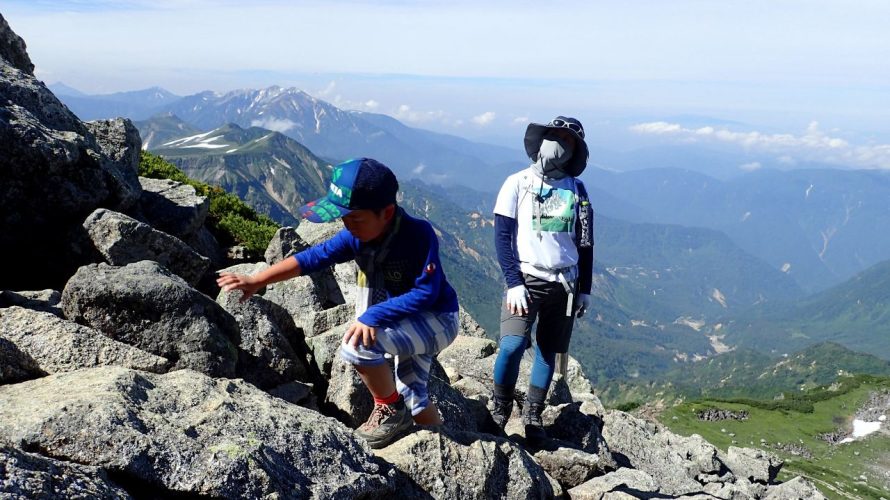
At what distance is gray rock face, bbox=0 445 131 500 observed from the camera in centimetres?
363

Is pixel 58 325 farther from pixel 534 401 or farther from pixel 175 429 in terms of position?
pixel 534 401

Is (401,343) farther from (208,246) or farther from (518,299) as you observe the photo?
(208,246)

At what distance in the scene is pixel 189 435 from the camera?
5.19 m

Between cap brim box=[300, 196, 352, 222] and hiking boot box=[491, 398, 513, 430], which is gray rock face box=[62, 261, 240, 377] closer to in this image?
cap brim box=[300, 196, 352, 222]

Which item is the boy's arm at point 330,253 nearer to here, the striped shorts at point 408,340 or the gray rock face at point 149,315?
the striped shorts at point 408,340

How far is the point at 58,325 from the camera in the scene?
6.78m

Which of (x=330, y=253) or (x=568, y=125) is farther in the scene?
(x=568, y=125)

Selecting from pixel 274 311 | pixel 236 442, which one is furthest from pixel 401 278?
pixel 274 311

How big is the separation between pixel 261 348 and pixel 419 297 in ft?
11.3

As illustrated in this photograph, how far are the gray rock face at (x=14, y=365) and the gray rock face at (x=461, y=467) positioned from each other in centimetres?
387

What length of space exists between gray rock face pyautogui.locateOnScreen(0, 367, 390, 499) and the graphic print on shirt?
167 inches

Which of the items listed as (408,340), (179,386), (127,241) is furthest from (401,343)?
(127,241)

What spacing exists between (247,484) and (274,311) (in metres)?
5.00

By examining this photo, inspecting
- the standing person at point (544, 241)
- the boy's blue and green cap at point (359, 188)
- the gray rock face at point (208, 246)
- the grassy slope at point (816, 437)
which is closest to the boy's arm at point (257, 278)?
the boy's blue and green cap at point (359, 188)
